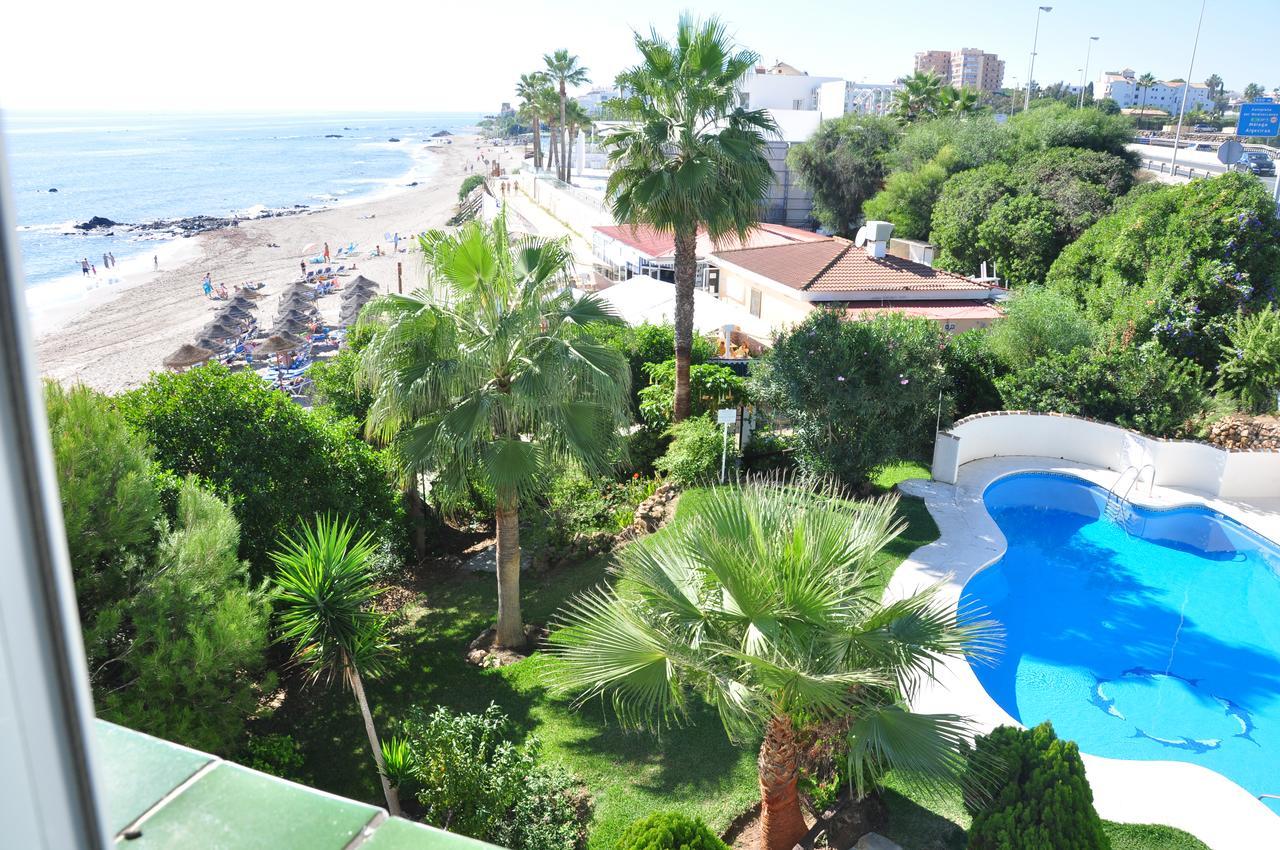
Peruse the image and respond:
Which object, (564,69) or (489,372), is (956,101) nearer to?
(564,69)

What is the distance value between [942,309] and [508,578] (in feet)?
54.5

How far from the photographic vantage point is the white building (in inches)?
5920

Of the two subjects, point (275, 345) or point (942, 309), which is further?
point (275, 345)

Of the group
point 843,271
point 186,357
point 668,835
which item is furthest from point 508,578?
point 186,357

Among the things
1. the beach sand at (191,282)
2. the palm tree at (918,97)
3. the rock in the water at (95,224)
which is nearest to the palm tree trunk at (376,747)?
the beach sand at (191,282)

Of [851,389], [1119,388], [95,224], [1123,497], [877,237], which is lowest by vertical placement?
[1123,497]

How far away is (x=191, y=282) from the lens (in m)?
47.1

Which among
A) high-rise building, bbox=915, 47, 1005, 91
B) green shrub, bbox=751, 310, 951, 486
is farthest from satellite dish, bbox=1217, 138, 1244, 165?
high-rise building, bbox=915, 47, 1005, 91

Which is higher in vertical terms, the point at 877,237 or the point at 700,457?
the point at 877,237

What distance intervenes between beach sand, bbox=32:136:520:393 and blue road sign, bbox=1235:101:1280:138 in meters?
30.4

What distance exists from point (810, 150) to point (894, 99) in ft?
57.6

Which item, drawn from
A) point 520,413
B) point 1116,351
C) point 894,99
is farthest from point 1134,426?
point 894,99

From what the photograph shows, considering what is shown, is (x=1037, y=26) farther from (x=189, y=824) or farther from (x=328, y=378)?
(x=189, y=824)

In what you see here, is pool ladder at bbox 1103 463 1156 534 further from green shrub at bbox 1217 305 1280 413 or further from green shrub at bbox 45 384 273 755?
green shrub at bbox 45 384 273 755
